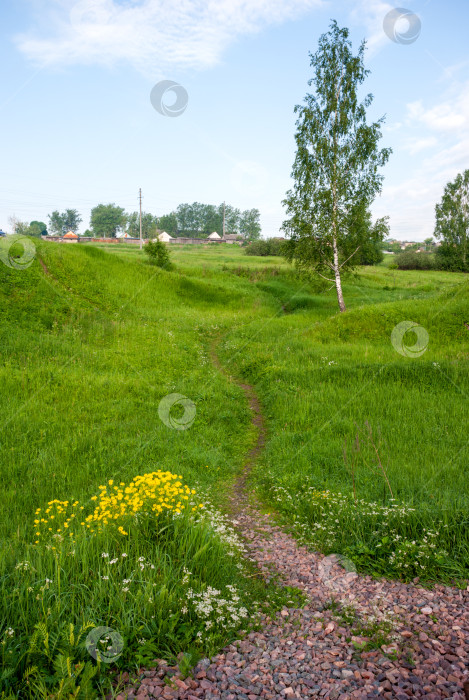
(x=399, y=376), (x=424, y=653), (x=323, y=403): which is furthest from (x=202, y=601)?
(x=399, y=376)

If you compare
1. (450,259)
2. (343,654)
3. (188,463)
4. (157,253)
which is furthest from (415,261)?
(343,654)

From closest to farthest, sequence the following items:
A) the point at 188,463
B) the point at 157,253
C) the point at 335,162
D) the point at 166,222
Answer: the point at 188,463 < the point at 335,162 < the point at 157,253 < the point at 166,222

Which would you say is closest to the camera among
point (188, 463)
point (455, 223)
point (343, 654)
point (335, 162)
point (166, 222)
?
point (343, 654)

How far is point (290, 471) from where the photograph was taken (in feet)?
29.6

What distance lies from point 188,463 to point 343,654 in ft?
18.9

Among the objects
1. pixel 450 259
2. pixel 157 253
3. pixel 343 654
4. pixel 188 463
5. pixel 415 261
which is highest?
pixel 415 261

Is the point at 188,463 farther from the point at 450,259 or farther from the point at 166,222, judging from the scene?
the point at 166,222

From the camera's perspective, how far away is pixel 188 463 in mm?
9445

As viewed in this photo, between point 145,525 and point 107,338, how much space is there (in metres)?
15.7

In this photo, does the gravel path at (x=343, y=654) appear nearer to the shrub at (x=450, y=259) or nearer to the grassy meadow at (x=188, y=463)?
the grassy meadow at (x=188, y=463)

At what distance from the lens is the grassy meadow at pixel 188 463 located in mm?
4285

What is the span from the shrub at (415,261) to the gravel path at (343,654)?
77331mm

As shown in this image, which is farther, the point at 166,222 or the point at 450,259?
the point at 166,222

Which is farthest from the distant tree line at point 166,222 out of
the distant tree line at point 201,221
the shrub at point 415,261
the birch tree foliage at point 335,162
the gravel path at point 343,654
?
the gravel path at point 343,654
